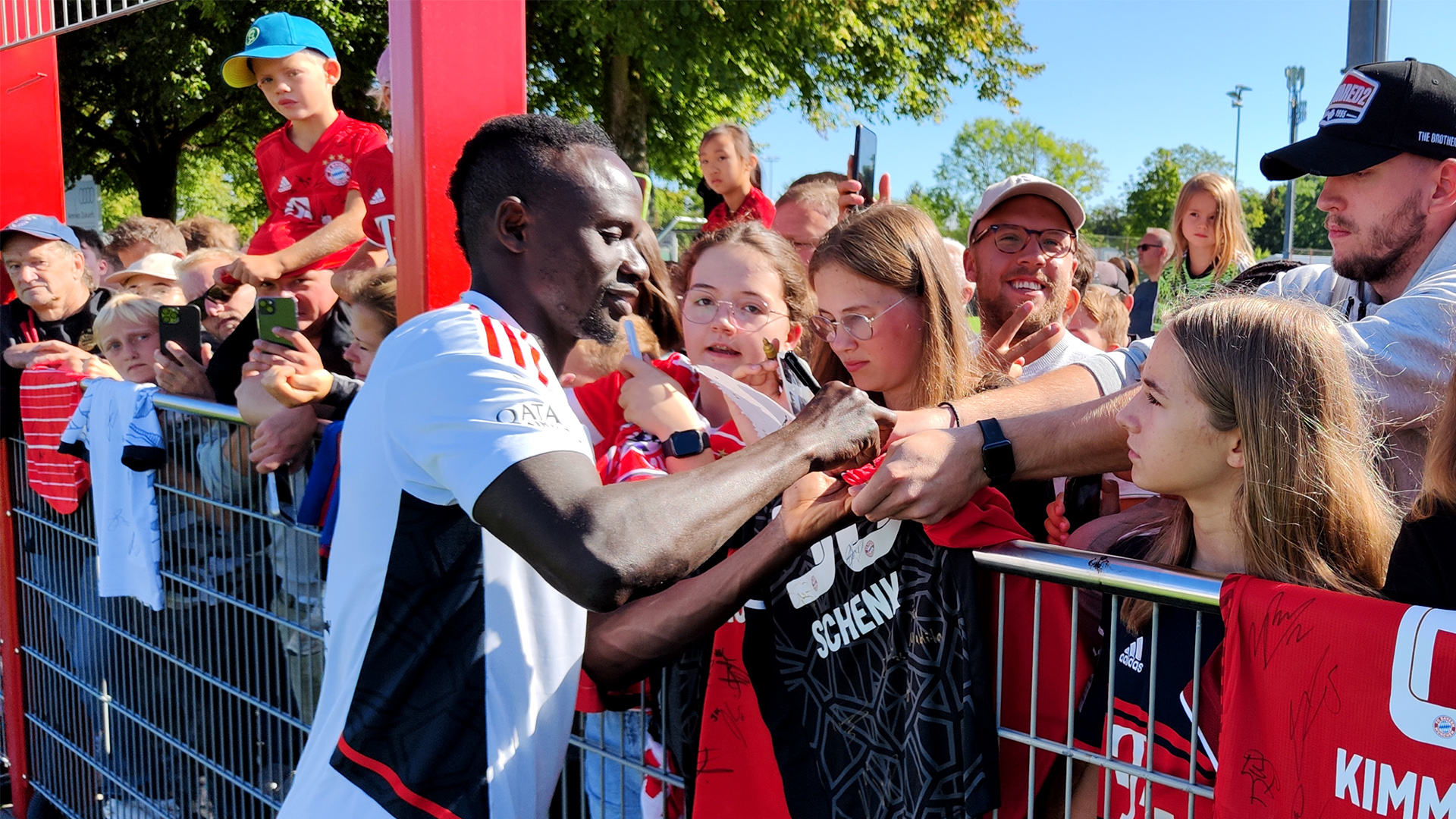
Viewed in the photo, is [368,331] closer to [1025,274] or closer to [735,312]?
[735,312]

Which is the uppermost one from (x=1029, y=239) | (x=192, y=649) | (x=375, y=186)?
(x=375, y=186)

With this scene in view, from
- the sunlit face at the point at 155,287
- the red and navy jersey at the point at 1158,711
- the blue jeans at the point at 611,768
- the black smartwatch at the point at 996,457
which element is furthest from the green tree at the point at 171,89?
the red and navy jersey at the point at 1158,711

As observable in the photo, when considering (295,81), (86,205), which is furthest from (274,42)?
(86,205)

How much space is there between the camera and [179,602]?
11.3ft

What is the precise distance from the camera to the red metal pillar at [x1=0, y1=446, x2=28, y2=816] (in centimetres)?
456

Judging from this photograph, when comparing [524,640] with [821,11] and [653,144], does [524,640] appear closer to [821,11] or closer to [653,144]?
[821,11]

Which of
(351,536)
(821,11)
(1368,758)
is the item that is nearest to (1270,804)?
(1368,758)

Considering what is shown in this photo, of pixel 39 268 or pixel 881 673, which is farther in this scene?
pixel 39 268

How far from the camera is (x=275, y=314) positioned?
2.89 metres

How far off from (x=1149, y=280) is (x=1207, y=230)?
4.00 meters

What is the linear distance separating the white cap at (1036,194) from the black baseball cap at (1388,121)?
0.65m

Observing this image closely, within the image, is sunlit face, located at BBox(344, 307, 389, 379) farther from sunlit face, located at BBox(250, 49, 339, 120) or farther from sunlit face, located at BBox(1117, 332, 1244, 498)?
sunlit face, located at BBox(1117, 332, 1244, 498)

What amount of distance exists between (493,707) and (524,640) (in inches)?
4.8

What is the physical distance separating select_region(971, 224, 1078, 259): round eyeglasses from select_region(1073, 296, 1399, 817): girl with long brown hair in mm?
1318
